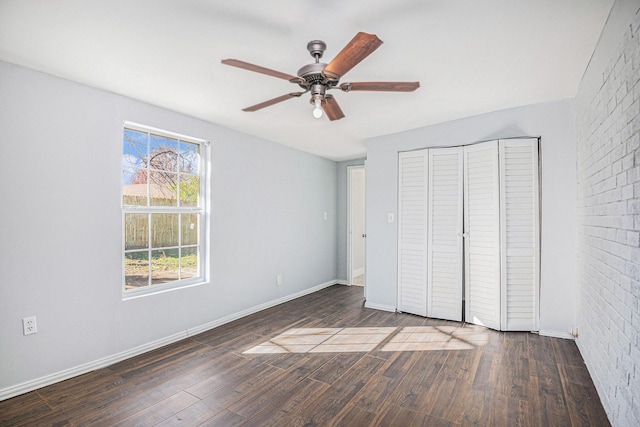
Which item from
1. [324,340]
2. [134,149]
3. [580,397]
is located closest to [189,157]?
[134,149]

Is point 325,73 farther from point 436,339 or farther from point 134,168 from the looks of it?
point 436,339

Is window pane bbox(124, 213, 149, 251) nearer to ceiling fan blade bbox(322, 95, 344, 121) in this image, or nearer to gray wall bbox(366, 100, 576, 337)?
ceiling fan blade bbox(322, 95, 344, 121)

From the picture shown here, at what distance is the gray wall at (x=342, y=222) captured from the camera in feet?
19.3

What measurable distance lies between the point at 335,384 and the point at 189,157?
2.65 meters

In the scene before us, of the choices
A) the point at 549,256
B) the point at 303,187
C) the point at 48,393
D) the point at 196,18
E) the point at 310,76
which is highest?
the point at 196,18

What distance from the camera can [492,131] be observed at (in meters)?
3.58

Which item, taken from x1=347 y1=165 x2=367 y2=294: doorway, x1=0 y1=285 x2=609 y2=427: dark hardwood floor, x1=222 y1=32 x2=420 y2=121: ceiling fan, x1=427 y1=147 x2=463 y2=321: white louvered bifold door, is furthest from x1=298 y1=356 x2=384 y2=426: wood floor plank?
x1=347 y1=165 x2=367 y2=294: doorway

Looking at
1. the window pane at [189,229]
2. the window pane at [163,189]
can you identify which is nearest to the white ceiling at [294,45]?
the window pane at [163,189]

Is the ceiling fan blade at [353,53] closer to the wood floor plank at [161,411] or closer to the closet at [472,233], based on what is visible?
the wood floor plank at [161,411]

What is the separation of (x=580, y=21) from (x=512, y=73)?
65 centimetres

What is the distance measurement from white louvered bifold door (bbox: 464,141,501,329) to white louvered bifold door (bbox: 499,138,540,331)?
6 centimetres

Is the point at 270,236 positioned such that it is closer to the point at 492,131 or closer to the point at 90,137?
the point at 90,137

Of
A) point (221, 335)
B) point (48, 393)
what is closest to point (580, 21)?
point (221, 335)

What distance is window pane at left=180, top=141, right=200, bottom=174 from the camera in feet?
11.6
